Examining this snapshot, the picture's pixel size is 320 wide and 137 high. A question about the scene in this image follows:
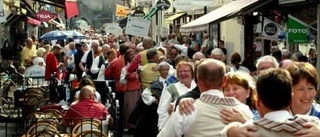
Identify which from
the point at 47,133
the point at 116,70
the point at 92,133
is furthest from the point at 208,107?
the point at 116,70

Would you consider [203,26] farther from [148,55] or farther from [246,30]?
[148,55]

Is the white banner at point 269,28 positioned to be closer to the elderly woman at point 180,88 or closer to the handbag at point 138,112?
the handbag at point 138,112

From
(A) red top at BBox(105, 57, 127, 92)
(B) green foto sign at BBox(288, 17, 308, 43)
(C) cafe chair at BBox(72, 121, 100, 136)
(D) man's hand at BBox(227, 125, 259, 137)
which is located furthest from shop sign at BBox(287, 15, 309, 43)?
(D) man's hand at BBox(227, 125, 259, 137)

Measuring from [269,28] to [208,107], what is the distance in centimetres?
1332

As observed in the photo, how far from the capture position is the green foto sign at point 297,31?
16188mm

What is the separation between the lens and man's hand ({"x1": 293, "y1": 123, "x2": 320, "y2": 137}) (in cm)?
449

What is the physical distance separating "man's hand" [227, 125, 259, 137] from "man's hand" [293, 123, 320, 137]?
25 cm

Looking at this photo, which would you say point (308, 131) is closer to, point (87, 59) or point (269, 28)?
point (269, 28)

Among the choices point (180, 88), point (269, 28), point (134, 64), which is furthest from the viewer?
point (269, 28)

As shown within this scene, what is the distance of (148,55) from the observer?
14.5 meters

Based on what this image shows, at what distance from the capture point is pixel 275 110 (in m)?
4.56

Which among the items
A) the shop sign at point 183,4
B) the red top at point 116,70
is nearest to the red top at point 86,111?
the red top at point 116,70

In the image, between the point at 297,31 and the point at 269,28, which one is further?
the point at 269,28

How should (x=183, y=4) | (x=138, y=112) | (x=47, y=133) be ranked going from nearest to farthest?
1. (x=47, y=133)
2. (x=138, y=112)
3. (x=183, y=4)
